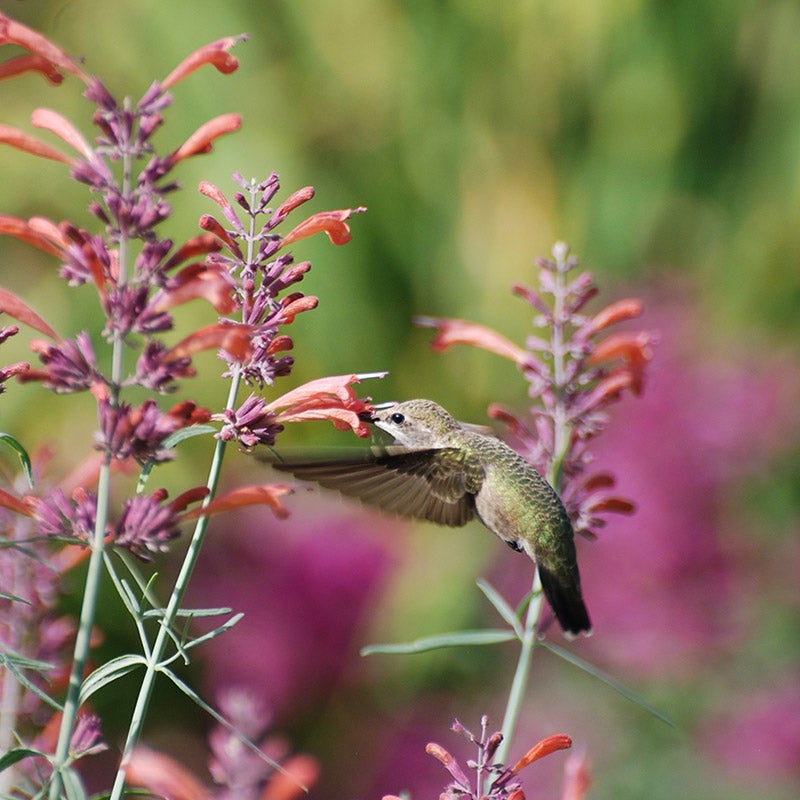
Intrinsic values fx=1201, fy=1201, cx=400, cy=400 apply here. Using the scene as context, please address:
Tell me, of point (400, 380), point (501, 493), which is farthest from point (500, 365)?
point (501, 493)

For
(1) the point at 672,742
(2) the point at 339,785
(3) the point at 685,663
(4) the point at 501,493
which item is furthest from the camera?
(2) the point at 339,785

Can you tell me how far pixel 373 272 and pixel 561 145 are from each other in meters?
1.92

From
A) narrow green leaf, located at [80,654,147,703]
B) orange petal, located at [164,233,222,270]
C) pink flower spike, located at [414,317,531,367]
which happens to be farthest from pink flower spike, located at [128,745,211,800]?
pink flower spike, located at [414,317,531,367]

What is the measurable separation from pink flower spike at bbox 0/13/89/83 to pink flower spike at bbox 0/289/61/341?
0.32 m

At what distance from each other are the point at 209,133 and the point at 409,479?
104cm

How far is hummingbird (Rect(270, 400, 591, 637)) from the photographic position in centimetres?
253

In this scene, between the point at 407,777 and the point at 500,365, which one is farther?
the point at 500,365

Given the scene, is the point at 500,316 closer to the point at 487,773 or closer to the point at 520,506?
the point at 520,506

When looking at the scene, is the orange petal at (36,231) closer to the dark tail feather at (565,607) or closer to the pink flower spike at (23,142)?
the pink flower spike at (23,142)

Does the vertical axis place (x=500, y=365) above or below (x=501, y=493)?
above

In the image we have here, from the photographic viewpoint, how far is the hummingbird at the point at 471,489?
2.53 meters

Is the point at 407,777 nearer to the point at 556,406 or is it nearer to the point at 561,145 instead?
the point at 556,406

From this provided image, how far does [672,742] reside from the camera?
19.7ft

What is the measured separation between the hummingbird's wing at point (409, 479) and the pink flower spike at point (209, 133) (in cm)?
56
